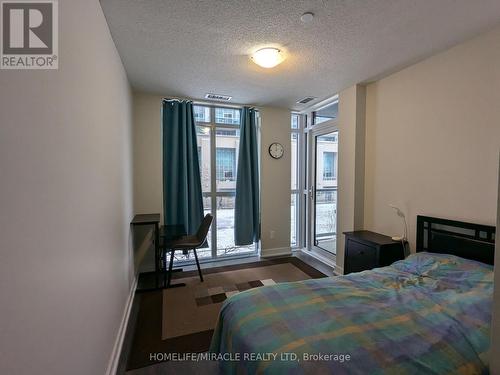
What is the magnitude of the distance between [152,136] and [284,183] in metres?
2.31

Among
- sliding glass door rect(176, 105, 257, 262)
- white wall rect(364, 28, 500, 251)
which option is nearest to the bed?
white wall rect(364, 28, 500, 251)

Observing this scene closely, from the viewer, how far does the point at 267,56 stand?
2244 millimetres

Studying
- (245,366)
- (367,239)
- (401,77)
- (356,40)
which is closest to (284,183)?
(367,239)

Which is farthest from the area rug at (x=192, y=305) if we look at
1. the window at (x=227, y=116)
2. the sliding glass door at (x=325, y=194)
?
the window at (x=227, y=116)

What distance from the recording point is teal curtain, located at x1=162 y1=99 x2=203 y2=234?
3.62 m

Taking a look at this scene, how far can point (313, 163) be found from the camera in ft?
→ 14.2

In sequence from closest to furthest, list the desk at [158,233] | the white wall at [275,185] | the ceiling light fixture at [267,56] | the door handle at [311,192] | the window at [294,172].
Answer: the ceiling light fixture at [267,56], the desk at [158,233], the white wall at [275,185], the door handle at [311,192], the window at [294,172]

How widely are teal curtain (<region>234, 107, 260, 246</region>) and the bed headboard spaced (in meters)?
2.38

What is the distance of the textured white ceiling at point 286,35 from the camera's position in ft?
5.53

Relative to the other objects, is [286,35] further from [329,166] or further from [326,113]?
[329,166]

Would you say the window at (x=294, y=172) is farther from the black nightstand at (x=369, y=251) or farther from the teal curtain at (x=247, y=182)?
the black nightstand at (x=369, y=251)

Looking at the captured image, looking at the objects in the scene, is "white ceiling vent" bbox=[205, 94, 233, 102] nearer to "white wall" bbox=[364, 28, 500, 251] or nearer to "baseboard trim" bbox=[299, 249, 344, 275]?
"white wall" bbox=[364, 28, 500, 251]

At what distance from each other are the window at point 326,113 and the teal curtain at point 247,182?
1113 millimetres

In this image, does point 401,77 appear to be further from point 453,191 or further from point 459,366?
point 459,366
